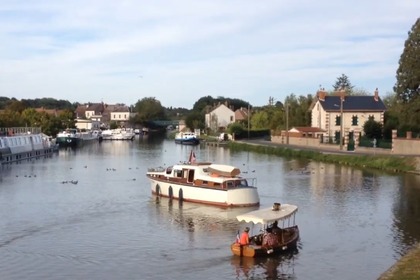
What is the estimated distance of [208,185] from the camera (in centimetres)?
4022

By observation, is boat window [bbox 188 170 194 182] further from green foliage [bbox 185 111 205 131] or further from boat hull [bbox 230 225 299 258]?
green foliage [bbox 185 111 205 131]

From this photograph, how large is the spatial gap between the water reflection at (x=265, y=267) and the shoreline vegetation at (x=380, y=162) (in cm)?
424

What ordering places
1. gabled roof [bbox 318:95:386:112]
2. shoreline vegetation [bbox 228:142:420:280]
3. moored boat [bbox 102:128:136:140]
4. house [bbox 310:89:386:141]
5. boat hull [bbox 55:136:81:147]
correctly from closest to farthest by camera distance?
shoreline vegetation [bbox 228:142:420:280], house [bbox 310:89:386:141], gabled roof [bbox 318:95:386:112], boat hull [bbox 55:136:81:147], moored boat [bbox 102:128:136:140]

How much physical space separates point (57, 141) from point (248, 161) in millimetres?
55951

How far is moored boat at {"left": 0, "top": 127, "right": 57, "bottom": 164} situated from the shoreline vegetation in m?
30.9

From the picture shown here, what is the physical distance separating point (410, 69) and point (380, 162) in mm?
10015

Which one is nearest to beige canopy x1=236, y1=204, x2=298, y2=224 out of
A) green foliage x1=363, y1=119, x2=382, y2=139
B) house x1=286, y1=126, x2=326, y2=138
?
green foliage x1=363, y1=119, x2=382, y2=139

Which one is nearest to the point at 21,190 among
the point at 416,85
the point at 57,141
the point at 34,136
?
the point at 416,85

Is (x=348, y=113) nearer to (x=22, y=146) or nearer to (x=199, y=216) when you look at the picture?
(x=22, y=146)

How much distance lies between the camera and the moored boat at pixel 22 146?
80.6 m

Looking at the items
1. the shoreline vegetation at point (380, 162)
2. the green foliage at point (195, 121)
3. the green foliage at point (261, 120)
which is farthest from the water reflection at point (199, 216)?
the green foliage at point (195, 121)

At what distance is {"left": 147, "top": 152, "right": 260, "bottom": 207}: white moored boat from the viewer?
128 feet

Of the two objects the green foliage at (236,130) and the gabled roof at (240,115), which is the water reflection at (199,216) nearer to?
the green foliage at (236,130)

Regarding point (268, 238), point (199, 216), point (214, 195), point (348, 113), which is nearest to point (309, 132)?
point (348, 113)
